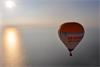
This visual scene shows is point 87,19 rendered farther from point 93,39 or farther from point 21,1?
point 21,1

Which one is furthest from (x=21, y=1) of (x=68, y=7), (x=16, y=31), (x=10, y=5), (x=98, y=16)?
(x=98, y=16)

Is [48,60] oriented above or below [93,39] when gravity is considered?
below

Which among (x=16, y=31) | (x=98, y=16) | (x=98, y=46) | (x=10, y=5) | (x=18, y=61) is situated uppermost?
(x=10, y=5)

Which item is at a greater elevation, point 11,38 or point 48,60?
point 11,38

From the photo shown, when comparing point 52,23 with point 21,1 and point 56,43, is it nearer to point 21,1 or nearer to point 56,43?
point 56,43

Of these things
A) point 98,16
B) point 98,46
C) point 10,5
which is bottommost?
point 98,46

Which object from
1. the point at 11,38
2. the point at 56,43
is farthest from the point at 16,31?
the point at 56,43
